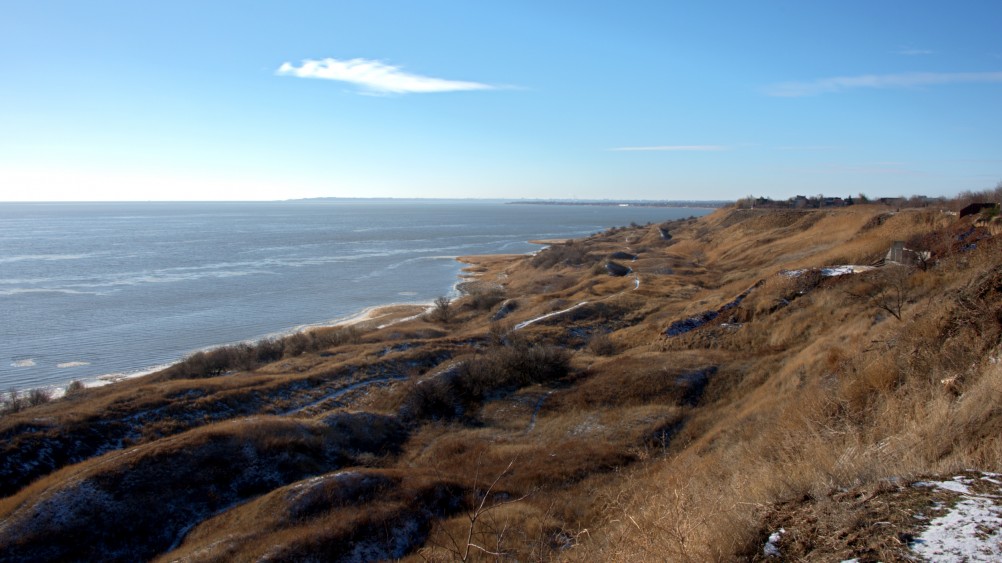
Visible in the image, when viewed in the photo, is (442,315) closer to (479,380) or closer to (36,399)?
(479,380)

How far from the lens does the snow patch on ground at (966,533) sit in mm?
4262

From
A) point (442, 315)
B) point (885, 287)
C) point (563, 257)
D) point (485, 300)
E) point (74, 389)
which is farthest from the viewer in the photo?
point (563, 257)

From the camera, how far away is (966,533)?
14.7ft

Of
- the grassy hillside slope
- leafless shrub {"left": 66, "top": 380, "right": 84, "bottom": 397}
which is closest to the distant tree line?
the grassy hillside slope

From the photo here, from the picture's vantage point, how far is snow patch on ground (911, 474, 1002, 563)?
4.26 metres

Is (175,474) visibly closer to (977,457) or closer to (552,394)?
(552,394)

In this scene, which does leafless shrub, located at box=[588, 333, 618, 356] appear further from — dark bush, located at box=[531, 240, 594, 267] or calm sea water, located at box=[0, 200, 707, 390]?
dark bush, located at box=[531, 240, 594, 267]

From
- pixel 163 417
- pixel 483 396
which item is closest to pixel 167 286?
pixel 163 417

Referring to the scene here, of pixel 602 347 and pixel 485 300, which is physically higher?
pixel 602 347

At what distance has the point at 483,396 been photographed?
24.1 m

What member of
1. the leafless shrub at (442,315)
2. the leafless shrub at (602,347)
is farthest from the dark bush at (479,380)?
the leafless shrub at (442,315)

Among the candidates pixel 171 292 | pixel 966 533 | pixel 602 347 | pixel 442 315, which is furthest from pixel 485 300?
pixel 966 533

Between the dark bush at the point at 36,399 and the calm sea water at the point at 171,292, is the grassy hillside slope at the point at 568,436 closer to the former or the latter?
the dark bush at the point at 36,399

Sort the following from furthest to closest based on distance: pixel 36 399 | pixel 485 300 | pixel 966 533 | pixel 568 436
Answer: pixel 485 300 < pixel 36 399 < pixel 568 436 < pixel 966 533
